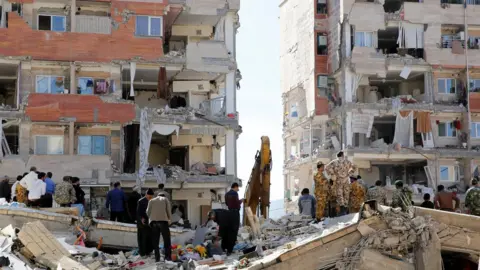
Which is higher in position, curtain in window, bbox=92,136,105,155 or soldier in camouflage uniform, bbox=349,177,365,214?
curtain in window, bbox=92,136,105,155

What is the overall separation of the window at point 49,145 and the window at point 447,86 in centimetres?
2373

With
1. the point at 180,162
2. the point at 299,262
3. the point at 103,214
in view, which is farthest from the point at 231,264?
the point at 180,162

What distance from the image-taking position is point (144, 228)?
24125 mm

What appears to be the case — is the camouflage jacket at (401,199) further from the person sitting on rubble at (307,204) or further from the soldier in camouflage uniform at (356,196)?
the person sitting on rubble at (307,204)

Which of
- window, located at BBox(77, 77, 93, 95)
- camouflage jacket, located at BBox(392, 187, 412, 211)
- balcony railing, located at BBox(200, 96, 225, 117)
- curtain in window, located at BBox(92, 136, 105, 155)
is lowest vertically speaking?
camouflage jacket, located at BBox(392, 187, 412, 211)

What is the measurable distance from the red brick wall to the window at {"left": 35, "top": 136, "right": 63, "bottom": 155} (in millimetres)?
3906

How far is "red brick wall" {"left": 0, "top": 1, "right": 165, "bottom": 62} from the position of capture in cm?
4519

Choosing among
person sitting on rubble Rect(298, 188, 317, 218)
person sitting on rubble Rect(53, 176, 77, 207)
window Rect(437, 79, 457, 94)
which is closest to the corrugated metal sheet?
person sitting on rubble Rect(53, 176, 77, 207)

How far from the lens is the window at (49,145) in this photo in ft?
148

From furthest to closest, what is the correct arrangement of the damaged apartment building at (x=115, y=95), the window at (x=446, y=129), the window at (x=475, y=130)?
the window at (x=446, y=129) < the window at (x=475, y=130) < the damaged apartment building at (x=115, y=95)

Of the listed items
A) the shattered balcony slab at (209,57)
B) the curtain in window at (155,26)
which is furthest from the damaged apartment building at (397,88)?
the curtain in window at (155,26)

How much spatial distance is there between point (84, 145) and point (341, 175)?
22.2 metres

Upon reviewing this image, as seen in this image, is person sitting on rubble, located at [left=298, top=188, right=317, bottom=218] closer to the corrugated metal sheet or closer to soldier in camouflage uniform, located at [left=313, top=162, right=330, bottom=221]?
soldier in camouflage uniform, located at [left=313, top=162, right=330, bottom=221]

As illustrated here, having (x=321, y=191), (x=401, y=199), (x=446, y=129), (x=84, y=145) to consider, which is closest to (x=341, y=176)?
(x=321, y=191)
